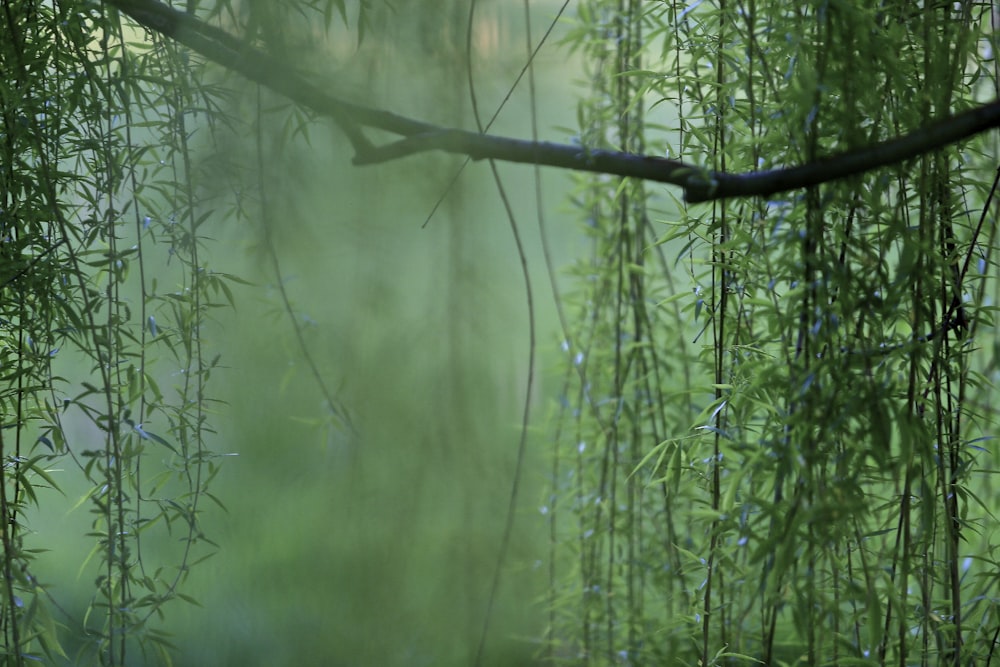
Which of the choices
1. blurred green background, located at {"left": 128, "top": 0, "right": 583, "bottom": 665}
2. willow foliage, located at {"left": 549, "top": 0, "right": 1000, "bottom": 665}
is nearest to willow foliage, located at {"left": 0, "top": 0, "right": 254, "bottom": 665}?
blurred green background, located at {"left": 128, "top": 0, "right": 583, "bottom": 665}

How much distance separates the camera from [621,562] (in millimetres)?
2025

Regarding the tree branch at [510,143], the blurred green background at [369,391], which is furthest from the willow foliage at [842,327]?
the blurred green background at [369,391]

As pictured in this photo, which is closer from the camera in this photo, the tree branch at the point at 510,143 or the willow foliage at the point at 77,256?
the tree branch at the point at 510,143

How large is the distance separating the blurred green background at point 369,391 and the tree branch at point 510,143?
0.23 ft

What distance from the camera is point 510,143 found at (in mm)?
1092

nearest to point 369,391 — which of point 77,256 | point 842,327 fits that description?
point 77,256

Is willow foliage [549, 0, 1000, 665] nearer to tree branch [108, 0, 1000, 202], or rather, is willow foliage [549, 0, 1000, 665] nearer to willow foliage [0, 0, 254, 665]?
tree branch [108, 0, 1000, 202]

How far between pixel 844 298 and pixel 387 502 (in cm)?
76

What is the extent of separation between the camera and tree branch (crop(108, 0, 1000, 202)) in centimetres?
Answer: 90

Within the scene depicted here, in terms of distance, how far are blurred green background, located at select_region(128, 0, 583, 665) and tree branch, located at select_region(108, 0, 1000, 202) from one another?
0.07 meters

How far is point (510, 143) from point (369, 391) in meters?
0.46

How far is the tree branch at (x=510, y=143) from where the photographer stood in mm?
902

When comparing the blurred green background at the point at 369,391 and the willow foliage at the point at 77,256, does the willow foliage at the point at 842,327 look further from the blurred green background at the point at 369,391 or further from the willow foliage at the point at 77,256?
the willow foliage at the point at 77,256

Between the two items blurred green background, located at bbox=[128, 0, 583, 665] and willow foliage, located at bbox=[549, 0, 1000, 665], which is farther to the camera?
blurred green background, located at bbox=[128, 0, 583, 665]
